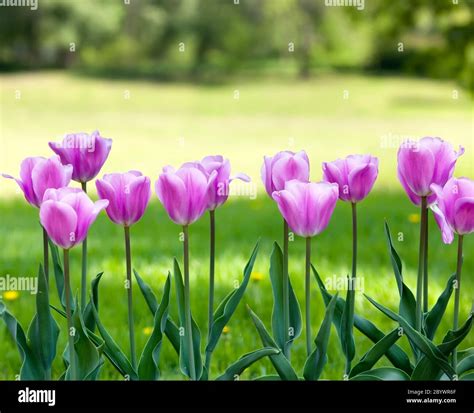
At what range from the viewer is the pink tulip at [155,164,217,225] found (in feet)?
5.25

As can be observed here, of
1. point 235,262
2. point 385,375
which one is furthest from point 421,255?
point 235,262

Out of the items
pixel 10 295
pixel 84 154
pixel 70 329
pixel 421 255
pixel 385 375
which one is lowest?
pixel 10 295

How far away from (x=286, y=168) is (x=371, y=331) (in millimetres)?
398

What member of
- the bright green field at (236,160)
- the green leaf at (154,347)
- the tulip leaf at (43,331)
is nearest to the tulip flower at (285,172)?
the green leaf at (154,347)

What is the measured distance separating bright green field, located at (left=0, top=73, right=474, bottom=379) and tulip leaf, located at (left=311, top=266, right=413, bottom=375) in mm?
651

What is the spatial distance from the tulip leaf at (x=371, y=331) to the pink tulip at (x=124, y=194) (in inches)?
14.8

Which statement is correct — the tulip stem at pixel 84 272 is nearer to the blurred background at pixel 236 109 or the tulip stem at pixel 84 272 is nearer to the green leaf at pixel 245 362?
the green leaf at pixel 245 362

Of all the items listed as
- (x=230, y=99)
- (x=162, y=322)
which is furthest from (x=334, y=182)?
(x=230, y=99)

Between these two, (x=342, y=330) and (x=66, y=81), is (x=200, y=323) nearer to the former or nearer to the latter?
(x=342, y=330)

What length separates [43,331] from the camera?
1704 mm

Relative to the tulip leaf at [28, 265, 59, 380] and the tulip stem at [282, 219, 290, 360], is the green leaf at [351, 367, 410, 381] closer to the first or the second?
the tulip stem at [282, 219, 290, 360]

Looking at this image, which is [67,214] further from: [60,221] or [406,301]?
[406,301]
